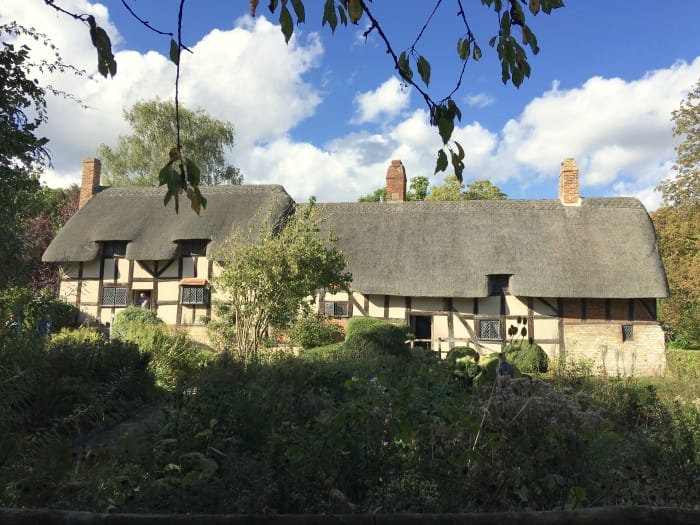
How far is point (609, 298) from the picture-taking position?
55.3 ft

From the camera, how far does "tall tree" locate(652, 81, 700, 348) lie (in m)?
21.2

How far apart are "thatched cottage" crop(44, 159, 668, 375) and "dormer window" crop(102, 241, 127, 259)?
4 centimetres

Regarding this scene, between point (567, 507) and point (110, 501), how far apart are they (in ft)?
8.71

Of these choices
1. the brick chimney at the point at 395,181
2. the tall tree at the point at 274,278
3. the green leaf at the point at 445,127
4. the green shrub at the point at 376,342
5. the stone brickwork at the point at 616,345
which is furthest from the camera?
the brick chimney at the point at 395,181

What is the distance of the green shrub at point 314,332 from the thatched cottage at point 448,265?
117 centimetres

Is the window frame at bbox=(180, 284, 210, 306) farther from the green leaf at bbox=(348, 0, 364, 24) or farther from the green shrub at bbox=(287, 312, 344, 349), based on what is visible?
the green leaf at bbox=(348, 0, 364, 24)

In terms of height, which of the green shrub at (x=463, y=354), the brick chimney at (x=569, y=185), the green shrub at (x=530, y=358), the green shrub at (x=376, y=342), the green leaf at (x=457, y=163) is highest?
the brick chimney at (x=569, y=185)

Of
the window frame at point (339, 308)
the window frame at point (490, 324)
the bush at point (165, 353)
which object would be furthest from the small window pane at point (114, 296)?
the window frame at point (490, 324)

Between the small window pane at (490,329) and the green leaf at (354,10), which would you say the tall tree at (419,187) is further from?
the green leaf at (354,10)

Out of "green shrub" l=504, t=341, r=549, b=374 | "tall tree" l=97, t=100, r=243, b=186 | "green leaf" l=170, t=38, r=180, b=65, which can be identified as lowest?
"green shrub" l=504, t=341, r=549, b=374

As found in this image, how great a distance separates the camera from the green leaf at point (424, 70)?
2080mm

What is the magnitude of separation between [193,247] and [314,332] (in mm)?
6058

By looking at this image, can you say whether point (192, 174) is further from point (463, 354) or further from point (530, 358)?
point (530, 358)

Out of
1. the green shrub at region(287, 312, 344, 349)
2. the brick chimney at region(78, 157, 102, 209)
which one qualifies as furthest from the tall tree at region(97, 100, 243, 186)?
the green shrub at region(287, 312, 344, 349)
